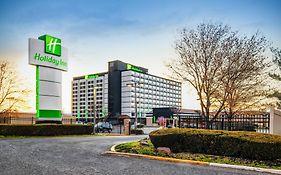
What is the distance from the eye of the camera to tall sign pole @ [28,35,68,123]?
2725 centimetres

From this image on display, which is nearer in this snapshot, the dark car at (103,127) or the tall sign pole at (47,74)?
the tall sign pole at (47,74)

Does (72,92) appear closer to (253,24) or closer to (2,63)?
(2,63)

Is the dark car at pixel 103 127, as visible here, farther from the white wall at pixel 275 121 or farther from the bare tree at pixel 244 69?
the white wall at pixel 275 121

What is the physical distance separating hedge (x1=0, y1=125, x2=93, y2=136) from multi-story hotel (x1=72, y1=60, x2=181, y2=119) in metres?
86.8

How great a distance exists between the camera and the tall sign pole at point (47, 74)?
2725cm

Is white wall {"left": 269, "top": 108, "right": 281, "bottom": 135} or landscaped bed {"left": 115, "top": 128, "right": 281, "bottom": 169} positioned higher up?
white wall {"left": 269, "top": 108, "right": 281, "bottom": 135}

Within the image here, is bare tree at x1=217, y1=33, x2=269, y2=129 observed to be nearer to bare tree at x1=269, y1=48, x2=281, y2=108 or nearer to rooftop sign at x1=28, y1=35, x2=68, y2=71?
bare tree at x1=269, y1=48, x2=281, y2=108

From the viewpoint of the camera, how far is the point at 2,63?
3553cm

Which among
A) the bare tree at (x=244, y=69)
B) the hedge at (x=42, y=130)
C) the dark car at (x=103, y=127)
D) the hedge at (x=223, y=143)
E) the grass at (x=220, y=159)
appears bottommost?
the dark car at (x=103, y=127)

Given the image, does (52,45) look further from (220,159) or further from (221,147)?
(220,159)

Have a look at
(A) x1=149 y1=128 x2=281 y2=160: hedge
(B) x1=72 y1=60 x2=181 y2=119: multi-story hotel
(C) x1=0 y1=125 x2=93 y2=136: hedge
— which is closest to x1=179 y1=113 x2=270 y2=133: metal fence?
(A) x1=149 y1=128 x2=281 y2=160: hedge

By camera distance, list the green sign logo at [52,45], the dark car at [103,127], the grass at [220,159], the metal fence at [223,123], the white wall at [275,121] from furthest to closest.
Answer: the dark car at [103,127] → the green sign logo at [52,45] → the metal fence at [223,123] → the white wall at [275,121] → the grass at [220,159]

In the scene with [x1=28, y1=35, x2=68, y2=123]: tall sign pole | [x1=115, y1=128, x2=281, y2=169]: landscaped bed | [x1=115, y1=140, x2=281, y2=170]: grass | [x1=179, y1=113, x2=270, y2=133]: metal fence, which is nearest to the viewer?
[x1=115, y1=140, x2=281, y2=170]: grass

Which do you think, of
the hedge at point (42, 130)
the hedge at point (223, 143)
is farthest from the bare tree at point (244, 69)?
the hedge at point (42, 130)
